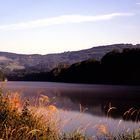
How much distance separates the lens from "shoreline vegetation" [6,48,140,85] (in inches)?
3388

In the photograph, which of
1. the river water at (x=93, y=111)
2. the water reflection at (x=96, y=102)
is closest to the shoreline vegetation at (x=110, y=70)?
the water reflection at (x=96, y=102)

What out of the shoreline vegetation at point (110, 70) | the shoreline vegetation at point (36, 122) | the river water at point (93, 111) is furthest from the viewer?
the shoreline vegetation at point (110, 70)

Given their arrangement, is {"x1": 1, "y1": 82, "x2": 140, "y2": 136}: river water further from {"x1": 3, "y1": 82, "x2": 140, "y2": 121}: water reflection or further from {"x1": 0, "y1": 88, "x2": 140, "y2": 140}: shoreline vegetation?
{"x1": 0, "y1": 88, "x2": 140, "y2": 140}: shoreline vegetation

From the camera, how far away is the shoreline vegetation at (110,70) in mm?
86062

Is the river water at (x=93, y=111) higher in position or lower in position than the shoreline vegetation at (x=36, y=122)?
lower

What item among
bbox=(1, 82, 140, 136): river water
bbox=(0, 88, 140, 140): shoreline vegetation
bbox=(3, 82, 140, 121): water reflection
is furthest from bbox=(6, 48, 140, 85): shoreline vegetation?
bbox=(0, 88, 140, 140): shoreline vegetation

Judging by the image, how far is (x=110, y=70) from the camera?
91.2 metres

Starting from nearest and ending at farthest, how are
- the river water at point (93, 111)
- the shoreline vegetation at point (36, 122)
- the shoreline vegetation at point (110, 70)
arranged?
the shoreline vegetation at point (36, 122) → the river water at point (93, 111) → the shoreline vegetation at point (110, 70)

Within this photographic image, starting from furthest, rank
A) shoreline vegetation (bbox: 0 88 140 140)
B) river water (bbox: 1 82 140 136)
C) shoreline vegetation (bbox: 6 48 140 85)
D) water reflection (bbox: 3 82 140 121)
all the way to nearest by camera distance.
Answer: shoreline vegetation (bbox: 6 48 140 85)
water reflection (bbox: 3 82 140 121)
river water (bbox: 1 82 140 136)
shoreline vegetation (bbox: 0 88 140 140)

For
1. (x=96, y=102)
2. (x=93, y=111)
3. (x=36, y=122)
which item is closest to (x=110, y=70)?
(x=96, y=102)

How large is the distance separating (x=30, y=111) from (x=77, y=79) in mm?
95115

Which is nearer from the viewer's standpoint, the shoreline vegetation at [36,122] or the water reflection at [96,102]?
the shoreline vegetation at [36,122]

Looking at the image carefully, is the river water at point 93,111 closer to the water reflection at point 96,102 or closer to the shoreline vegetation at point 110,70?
the water reflection at point 96,102

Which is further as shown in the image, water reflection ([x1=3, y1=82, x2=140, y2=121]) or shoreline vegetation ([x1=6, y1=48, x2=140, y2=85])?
shoreline vegetation ([x1=6, y1=48, x2=140, y2=85])
